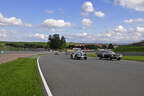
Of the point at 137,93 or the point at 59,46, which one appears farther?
the point at 59,46

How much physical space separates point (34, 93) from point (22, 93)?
1.36ft

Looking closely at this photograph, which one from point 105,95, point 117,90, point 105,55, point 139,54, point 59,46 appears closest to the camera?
point 105,95

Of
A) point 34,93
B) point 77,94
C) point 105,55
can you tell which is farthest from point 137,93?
point 105,55

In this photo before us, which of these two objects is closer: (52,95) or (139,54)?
(52,95)

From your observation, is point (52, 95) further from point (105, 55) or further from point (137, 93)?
point (105, 55)

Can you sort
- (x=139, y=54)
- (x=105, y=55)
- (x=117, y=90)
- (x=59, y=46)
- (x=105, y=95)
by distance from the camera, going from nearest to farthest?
(x=105, y=95) < (x=117, y=90) < (x=105, y=55) < (x=139, y=54) < (x=59, y=46)

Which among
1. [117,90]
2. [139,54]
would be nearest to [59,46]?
[139,54]

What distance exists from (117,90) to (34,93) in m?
3.08

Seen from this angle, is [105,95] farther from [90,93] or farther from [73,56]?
[73,56]

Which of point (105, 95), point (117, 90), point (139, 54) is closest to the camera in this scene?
point (105, 95)

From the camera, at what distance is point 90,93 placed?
765 cm

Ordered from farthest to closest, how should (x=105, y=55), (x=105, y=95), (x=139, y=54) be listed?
1. (x=139, y=54)
2. (x=105, y=55)
3. (x=105, y=95)

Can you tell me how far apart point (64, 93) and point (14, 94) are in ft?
5.67

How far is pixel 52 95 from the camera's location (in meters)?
7.42
